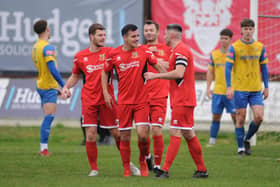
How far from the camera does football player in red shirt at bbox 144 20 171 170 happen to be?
36.2ft

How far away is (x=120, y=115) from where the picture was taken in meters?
10.3

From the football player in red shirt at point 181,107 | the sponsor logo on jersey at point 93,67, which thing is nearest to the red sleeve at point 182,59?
the football player in red shirt at point 181,107

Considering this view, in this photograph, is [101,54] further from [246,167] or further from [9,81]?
[9,81]

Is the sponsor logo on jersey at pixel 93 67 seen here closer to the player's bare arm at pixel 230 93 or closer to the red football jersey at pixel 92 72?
the red football jersey at pixel 92 72

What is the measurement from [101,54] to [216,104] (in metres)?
6.17

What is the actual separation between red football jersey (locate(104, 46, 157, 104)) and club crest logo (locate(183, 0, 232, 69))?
10.8 metres

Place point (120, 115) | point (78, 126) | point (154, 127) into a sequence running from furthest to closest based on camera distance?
point (78, 126) → point (154, 127) → point (120, 115)

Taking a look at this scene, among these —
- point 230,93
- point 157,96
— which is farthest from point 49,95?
point 230,93

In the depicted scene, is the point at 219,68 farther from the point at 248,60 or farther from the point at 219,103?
the point at 248,60

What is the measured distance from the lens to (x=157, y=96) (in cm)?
1141

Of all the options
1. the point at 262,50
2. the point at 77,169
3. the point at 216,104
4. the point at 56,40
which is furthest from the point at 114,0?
the point at 77,169

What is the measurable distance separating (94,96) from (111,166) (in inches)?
67.8

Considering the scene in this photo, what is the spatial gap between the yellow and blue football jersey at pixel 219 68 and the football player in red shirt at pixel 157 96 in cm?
481

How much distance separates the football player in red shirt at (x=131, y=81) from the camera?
1021cm
